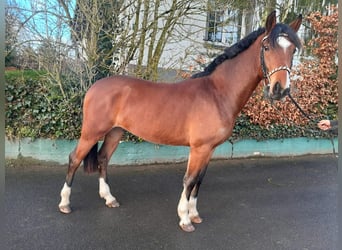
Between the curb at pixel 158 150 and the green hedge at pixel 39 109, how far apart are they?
0.14 metres

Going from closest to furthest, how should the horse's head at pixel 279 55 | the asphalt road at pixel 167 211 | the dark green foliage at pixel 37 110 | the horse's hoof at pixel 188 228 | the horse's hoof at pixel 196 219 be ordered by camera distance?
the horse's head at pixel 279 55
the asphalt road at pixel 167 211
the horse's hoof at pixel 188 228
the horse's hoof at pixel 196 219
the dark green foliage at pixel 37 110

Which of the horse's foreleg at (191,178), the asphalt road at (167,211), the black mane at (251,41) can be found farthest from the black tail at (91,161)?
the black mane at (251,41)

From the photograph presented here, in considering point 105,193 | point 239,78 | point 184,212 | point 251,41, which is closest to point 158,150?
point 105,193

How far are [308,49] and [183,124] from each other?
14.8 ft

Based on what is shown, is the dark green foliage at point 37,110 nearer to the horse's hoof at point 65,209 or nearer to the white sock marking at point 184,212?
the horse's hoof at point 65,209

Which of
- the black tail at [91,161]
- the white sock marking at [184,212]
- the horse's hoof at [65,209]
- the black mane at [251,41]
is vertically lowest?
the horse's hoof at [65,209]

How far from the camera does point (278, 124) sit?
5453 millimetres

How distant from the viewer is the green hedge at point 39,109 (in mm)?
4211

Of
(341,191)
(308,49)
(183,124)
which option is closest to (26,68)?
(183,124)

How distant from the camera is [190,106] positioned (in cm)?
285

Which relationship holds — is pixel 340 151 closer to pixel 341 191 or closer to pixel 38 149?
pixel 341 191

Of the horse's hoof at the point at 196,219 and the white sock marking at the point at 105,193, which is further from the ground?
the white sock marking at the point at 105,193

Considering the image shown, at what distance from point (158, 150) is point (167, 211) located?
5.45ft

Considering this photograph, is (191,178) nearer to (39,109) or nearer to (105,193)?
(105,193)
